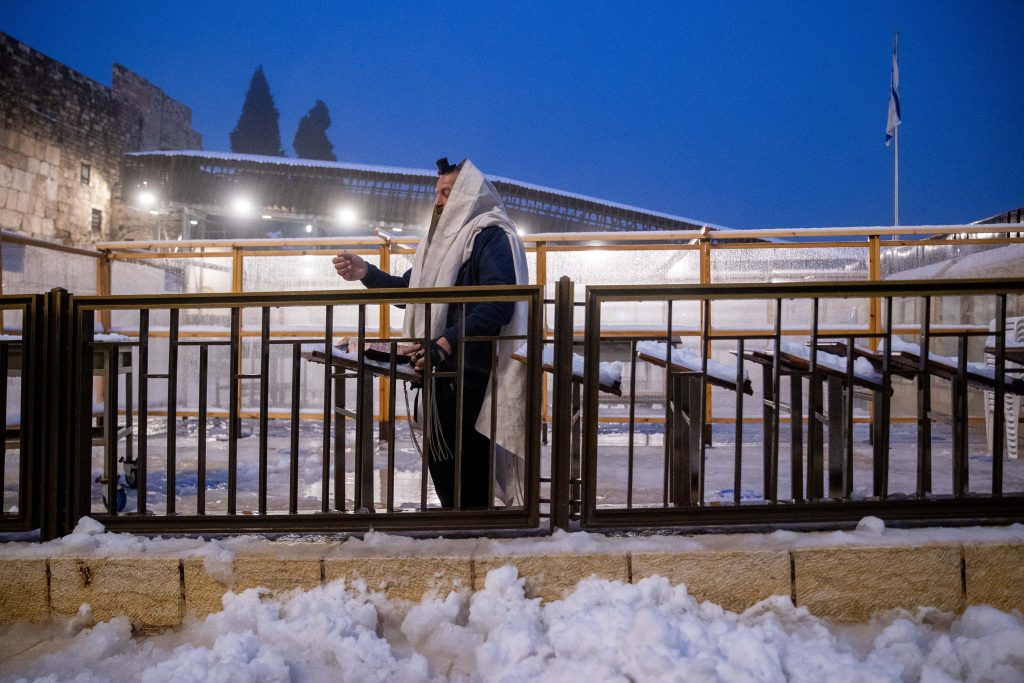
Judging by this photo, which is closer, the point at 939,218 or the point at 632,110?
the point at 939,218

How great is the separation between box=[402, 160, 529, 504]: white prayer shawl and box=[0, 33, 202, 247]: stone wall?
19.1m

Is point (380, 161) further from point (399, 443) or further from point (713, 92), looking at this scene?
point (399, 443)

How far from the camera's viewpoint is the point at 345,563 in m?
2.19

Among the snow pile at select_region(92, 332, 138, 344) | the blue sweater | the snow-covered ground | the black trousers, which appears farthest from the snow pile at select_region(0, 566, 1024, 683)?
the snow pile at select_region(92, 332, 138, 344)

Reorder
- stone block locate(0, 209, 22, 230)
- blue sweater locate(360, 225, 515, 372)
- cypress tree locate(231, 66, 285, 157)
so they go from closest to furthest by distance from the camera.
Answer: blue sweater locate(360, 225, 515, 372) → stone block locate(0, 209, 22, 230) → cypress tree locate(231, 66, 285, 157)

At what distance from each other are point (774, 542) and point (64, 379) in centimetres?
290

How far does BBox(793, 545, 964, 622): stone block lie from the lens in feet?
7.11

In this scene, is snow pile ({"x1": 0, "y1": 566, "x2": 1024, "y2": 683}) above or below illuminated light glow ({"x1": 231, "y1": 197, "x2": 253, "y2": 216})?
below

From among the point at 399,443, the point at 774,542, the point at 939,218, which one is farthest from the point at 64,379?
the point at 939,218

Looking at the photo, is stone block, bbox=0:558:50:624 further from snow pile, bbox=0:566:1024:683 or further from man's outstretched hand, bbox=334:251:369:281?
man's outstretched hand, bbox=334:251:369:281

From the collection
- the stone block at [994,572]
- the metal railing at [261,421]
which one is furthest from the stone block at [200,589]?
the stone block at [994,572]

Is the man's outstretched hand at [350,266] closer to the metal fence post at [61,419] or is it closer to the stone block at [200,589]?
Answer: the metal fence post at [61,419]

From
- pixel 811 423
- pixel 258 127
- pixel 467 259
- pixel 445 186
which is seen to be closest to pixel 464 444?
pixel 467 259

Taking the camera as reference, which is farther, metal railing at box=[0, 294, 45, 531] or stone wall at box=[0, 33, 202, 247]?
stone wall at box=[0, 33, 202, 247]
